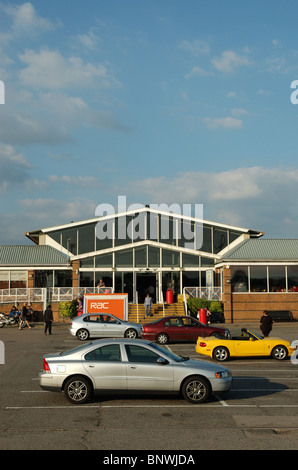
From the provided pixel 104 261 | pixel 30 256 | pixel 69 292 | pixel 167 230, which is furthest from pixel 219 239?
pixel 30 256

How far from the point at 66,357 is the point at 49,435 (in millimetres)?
2820

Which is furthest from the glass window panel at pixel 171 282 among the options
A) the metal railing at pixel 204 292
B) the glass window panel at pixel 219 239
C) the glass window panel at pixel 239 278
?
the glass window panel at pixel 239 278

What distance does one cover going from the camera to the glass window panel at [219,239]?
39.9 metres

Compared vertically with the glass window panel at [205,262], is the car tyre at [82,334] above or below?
below

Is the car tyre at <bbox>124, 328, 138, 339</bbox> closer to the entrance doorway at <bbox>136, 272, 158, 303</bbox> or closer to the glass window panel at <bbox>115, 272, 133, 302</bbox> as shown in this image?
the entrance doorway at <bbox>136, 272, 158, 303</bbox>

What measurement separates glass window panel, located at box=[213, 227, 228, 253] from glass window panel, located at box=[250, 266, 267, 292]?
4.11 metres

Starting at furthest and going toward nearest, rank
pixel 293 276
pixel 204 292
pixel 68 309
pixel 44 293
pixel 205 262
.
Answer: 1. pixel 205 262
2. pixel 204 292
3. pixel 293 276
4. pixel 44 293
5. pixel 68 309

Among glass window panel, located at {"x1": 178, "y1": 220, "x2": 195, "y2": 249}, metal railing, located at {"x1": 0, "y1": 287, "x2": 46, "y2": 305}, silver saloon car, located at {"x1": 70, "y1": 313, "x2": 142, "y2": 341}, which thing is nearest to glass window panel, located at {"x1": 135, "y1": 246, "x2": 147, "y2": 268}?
glass window panel, located at {"x1": 178, "y1": 220, "x2": 195, "y2": 249}

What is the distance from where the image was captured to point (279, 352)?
1828 centimetres

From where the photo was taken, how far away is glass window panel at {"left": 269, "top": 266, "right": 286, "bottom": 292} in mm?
36188

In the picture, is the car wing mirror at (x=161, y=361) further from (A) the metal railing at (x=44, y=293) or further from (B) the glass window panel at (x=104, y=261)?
(B) the glass window panel at (x=104, y=261)

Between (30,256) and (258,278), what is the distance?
16660mm

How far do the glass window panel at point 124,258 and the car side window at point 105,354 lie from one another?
90.5ft

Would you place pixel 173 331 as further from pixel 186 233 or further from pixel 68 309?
pixel 186 233
